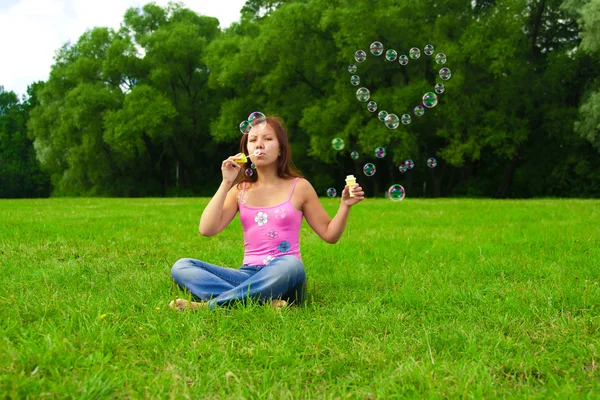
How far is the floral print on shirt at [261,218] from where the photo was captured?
4215 mm

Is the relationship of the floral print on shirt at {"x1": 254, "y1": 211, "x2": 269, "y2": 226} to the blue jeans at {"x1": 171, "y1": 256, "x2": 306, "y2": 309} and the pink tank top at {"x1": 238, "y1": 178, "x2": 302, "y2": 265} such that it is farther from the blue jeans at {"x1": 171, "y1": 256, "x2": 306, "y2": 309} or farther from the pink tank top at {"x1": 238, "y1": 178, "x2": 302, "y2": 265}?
the blue jeans at {"x1": 171, "y1": 256, "x2": 306, "y2": 309}

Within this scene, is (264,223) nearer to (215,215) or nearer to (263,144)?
(215,215)

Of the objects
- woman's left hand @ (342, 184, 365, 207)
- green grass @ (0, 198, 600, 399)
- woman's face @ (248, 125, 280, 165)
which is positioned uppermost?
woman's face @ (248, 125, 280, 165)

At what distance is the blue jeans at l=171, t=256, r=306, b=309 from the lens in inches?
148

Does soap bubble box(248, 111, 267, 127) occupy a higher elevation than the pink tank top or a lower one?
higher

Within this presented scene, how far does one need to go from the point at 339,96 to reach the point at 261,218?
26217mm

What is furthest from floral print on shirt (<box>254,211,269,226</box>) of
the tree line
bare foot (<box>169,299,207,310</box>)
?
the tree line

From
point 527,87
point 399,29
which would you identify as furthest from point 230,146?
point 527,87

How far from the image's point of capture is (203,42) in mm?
36938

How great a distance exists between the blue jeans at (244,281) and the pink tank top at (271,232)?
0.12 metres

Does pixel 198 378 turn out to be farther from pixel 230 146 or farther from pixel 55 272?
pixel 230 146

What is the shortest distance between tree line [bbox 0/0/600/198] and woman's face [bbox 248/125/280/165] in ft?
66.5

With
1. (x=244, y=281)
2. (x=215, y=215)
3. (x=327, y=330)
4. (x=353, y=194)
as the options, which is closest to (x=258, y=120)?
(x=215, y=215)

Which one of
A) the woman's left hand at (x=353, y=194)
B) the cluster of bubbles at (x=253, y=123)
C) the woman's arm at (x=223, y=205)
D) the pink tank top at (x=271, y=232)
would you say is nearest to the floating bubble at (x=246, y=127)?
the cluster of bubbles at (x=253, y=123)
